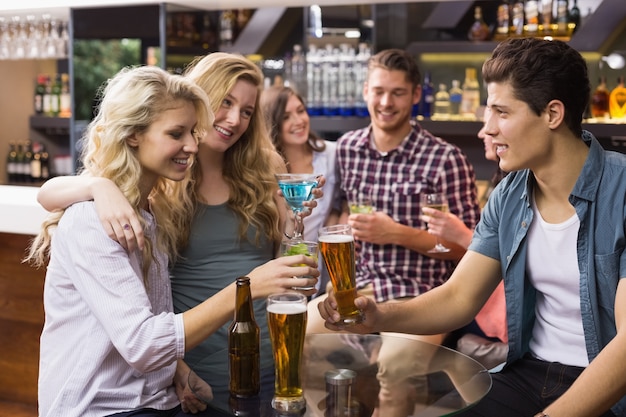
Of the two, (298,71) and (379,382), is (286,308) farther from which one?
(298,71)

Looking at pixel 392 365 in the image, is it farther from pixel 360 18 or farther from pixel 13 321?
pixel 360 18

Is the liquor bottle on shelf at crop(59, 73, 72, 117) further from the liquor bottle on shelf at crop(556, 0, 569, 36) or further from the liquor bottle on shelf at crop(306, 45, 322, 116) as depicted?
the liquor bottle on shelf at crop(556, 0, 569, 36)

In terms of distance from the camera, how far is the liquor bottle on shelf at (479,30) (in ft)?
15.0

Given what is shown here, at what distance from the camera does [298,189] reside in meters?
2.31

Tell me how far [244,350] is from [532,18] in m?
3.06

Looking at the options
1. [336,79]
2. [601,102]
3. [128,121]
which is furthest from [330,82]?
[128,121]

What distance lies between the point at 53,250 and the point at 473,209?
76.5 inches

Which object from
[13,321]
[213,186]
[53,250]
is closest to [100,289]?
[53,250]

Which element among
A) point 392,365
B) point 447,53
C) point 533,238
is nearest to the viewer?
point 392,365

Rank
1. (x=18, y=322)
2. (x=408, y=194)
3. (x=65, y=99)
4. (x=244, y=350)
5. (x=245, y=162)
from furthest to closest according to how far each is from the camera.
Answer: (x=65, y=99)
(x=408, y=194)
(x=18, y=322)
(x=245, y=162)
(x=244, y=350)

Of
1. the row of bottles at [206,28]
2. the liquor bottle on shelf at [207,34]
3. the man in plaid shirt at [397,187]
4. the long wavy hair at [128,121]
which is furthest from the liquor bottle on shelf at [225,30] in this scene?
the long wavy hair at [128,121]

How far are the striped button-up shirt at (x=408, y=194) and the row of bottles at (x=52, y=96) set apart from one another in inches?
145

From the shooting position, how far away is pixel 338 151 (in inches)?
148

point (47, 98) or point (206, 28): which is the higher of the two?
point (206, 28)
